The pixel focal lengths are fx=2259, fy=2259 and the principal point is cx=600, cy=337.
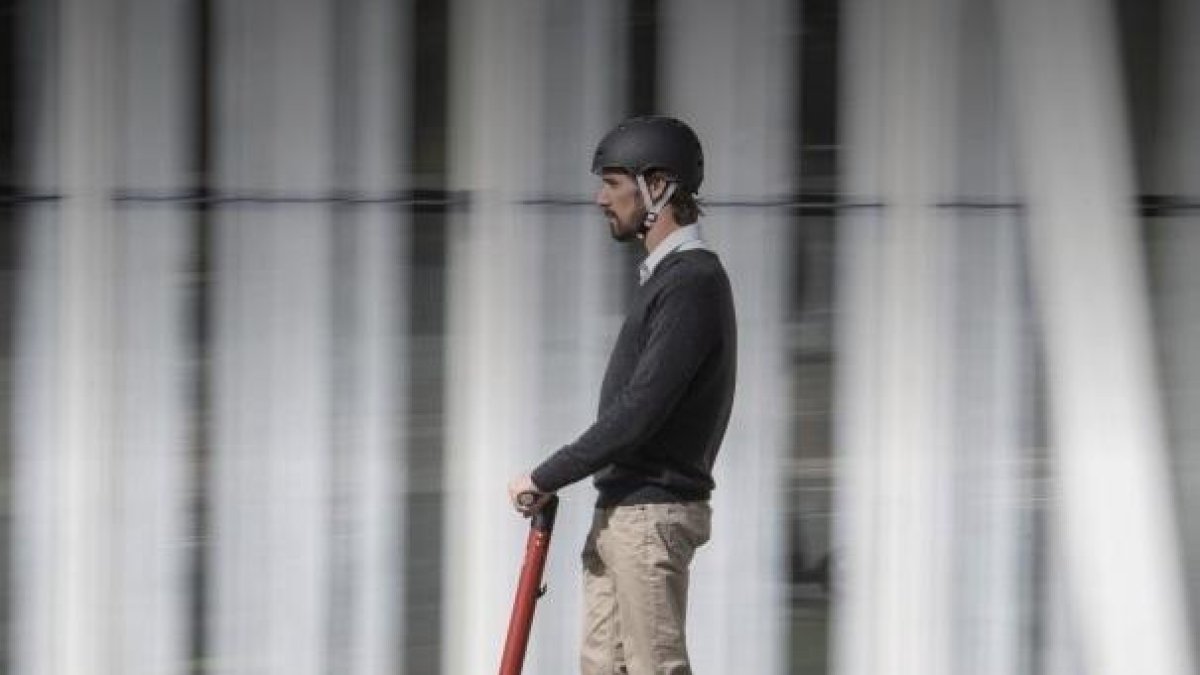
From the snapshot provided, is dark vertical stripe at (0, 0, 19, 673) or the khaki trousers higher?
dark vertical stripe at (0, 0, 19, 673)

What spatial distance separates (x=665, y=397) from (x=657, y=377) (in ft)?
0.15

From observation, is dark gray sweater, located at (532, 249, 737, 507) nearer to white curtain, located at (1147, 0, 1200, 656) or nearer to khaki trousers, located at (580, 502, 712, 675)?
khaki trousers, located at (580, 502, 712, 675)

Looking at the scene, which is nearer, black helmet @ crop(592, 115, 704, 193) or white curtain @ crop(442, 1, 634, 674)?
black helmet @ crop(592, 115, 704, 193)

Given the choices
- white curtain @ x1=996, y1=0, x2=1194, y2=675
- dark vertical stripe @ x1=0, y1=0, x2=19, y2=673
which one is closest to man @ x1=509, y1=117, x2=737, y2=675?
white curtain @ x1=996, y1=0, x2=1194, y2=675

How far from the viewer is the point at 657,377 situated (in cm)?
474

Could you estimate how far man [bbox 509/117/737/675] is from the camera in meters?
4.77

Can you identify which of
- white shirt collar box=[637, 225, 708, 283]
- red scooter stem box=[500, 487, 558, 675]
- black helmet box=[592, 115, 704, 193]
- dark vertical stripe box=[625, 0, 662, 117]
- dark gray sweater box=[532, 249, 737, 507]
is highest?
dark vertical stripe box=[625, 0, 662, 117]

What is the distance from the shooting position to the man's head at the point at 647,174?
4.94m

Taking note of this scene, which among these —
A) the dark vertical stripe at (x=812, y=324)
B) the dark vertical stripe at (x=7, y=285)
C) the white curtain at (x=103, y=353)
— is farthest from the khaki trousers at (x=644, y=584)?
the dark vertical stripe at (x=7, y=285)

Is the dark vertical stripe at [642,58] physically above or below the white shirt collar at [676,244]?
above

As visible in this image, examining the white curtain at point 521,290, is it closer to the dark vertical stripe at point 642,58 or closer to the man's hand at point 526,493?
the dark vertical stripe at point 642,58

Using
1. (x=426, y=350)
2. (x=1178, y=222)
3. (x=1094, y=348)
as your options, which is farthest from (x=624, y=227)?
(x=1178, y=222)

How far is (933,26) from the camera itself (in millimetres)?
6105

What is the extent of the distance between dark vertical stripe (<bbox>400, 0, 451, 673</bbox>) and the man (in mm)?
1113
